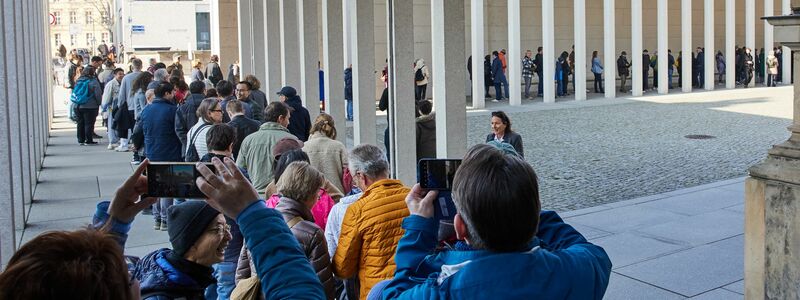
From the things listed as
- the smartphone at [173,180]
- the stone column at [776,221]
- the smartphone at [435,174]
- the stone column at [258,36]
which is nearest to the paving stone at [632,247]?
the stone column at [776,221]

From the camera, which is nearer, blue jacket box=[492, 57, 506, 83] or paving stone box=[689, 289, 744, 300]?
paving stone box=[689, 289, 744, 300]

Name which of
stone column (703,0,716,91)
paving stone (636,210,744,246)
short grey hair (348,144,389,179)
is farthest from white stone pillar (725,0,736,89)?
short grey hair (348,144,389,179)

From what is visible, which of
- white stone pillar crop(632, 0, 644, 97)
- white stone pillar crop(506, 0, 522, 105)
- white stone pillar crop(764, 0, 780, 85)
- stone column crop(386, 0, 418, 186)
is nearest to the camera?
stone column crop(386, 0, 418, 186)

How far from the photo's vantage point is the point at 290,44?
617 inches

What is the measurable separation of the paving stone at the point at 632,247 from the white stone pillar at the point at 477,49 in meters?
17.9

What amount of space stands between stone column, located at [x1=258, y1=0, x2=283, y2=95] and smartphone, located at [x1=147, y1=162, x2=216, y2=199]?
48.6 feet

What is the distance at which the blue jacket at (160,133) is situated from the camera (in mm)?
9703

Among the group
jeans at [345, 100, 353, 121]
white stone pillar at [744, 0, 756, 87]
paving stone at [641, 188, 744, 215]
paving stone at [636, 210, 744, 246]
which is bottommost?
paving stone at [636, 210, 744, 246]

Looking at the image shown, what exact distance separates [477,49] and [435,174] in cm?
2346

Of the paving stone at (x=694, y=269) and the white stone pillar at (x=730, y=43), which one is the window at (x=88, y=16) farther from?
the paving stone at (x=694, y=269)

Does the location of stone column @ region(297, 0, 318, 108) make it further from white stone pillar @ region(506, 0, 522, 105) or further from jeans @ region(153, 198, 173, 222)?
white stone pillar @ region(506, 0, 522, 105)

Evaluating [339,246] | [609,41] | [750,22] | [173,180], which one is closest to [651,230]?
[339,246]

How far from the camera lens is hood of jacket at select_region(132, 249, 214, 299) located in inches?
115

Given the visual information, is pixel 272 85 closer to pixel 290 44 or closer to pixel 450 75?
pixel 290 44
